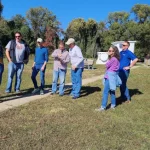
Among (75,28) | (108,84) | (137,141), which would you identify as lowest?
(137,141)

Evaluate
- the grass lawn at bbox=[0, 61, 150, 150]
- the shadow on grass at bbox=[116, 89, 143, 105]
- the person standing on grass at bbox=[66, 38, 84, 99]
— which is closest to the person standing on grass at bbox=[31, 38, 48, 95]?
the person standing on grass at bbox=[66, 38, 84, 99]

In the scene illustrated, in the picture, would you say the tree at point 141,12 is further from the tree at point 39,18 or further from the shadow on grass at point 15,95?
the shadow on grass at point 15,95

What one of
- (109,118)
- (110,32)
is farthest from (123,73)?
(110,32)

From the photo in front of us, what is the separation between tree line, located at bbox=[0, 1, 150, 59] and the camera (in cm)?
4547

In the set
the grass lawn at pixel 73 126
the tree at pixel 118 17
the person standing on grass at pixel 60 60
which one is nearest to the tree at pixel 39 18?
the tree at pixel 118 17

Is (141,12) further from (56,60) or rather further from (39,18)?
(56,60)

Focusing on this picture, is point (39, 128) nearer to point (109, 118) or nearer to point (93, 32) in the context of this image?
point (109, 118)

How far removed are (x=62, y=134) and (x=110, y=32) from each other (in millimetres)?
45680

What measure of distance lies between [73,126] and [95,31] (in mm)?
46770

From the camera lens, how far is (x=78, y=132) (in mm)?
5477

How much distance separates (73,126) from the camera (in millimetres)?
5848

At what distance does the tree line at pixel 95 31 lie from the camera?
45.5 m

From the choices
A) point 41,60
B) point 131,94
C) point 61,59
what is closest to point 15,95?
point 41,60

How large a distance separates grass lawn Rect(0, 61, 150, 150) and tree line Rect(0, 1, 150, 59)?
36305 millimetres
